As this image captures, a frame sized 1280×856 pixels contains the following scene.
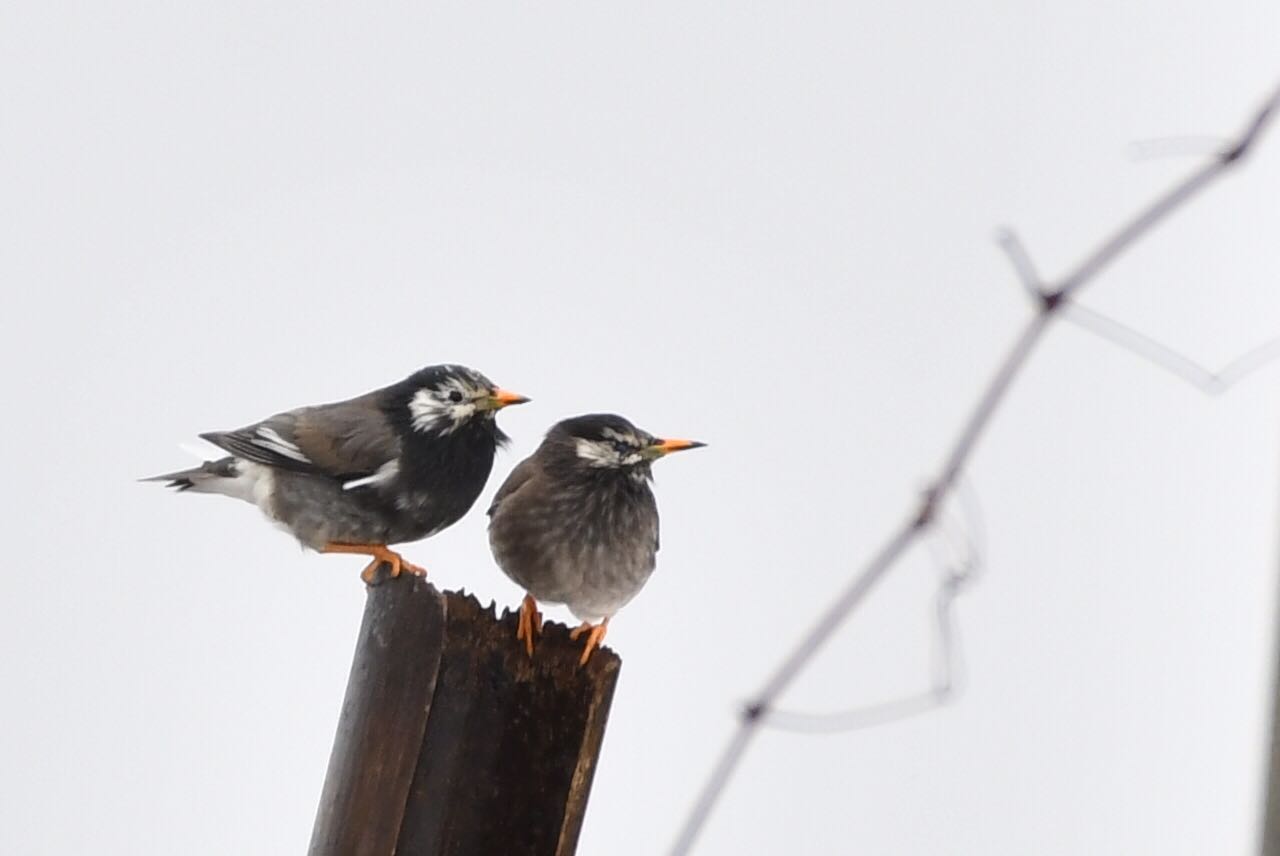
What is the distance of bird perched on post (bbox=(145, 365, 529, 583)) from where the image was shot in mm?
5891

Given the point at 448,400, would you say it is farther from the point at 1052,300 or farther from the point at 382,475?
the point at 1052,300

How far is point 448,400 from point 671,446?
2.81 feet

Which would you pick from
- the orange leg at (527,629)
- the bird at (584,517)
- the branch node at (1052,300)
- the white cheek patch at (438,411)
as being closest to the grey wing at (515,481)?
the bird at (584,517)

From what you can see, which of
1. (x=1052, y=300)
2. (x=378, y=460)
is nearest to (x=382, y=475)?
(x=378, y=460)

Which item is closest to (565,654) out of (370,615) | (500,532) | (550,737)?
(550,737)

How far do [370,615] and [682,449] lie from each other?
2677 millimetres

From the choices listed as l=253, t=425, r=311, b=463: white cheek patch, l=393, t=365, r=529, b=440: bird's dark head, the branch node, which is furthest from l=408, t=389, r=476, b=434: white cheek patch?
the branch node

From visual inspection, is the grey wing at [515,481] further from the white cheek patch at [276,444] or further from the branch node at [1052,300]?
the branch node at [1052,300]

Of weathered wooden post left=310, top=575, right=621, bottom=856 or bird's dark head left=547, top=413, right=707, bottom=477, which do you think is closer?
weathered wooden post left=310, top=575, right=621, bottom=856

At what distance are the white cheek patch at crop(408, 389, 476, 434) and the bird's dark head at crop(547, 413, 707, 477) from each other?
1.89 feet

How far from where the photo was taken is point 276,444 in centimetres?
610

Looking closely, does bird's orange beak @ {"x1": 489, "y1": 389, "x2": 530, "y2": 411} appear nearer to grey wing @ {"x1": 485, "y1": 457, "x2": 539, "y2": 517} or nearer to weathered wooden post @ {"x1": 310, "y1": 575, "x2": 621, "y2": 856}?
grey wing @ {"x1": 485, "y1": 457, "x2": 539, "y2": 517}

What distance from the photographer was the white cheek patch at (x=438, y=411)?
6.06 meters

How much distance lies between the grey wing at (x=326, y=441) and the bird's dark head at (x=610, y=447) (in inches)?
31.7
